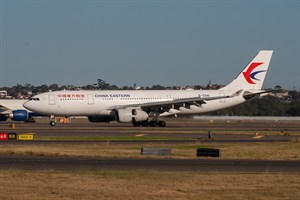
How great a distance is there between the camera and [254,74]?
8588 cm

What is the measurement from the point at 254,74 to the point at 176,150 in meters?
46.8

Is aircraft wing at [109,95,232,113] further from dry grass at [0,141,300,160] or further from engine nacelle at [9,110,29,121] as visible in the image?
dry grass at [0,141,300,160]

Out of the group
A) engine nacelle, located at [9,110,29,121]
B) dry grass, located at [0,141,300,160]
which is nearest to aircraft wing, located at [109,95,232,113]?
engine nacelle, located at [9,110,29,121]

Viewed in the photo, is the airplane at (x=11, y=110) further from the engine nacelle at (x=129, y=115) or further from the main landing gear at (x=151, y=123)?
the engine nacelle at (x=129, y=115)

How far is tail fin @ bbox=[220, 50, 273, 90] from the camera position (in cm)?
8575

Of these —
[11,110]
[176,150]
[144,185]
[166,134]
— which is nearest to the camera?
[144,185]

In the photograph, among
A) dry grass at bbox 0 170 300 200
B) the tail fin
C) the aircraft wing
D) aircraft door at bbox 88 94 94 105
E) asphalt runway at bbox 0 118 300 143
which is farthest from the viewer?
the tail fin

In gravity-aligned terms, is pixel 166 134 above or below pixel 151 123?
below

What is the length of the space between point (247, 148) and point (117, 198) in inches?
893

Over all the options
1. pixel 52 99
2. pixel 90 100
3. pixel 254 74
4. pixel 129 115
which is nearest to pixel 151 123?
pixel 129 115

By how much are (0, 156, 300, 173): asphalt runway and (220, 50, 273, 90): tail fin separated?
170ft

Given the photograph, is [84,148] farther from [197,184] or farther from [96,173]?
[197,184]

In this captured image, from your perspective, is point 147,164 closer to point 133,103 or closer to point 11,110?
point 133,103

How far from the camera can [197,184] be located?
23.7 metres
